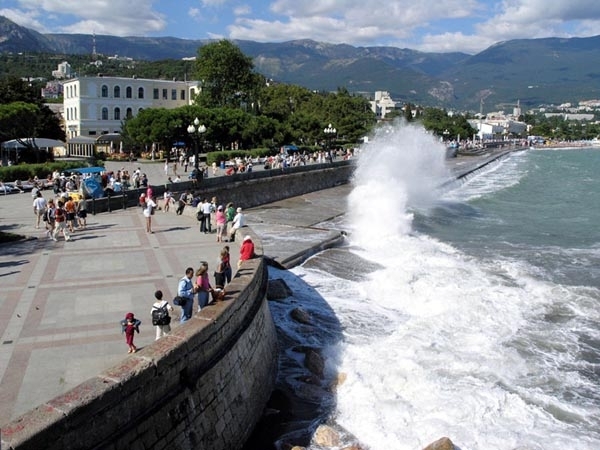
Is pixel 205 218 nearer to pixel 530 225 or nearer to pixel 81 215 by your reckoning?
pixel 81 215

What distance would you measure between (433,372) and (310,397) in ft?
8.98

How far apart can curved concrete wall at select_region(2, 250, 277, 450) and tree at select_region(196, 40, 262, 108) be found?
5953cm

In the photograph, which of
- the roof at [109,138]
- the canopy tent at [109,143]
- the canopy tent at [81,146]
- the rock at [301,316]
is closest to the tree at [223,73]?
the canopy tent at [109,143]

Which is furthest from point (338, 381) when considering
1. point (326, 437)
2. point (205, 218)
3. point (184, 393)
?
point (205, 218)

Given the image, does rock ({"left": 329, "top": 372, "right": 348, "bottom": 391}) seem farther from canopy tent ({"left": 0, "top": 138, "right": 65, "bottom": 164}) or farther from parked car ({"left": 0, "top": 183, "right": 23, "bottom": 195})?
canopy tent ({"left": 0, "top": 138, "right": 65, "bottom": 164})

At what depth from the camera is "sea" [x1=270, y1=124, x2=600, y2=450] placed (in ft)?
34.3

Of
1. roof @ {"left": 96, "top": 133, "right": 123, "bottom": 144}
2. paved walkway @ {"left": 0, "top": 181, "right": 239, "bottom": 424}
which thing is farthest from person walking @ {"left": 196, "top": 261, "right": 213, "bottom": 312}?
roof @ {"left": 96, "top": 133, "right": 123, "bottom": 144}

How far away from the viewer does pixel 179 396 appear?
7746 millimetres

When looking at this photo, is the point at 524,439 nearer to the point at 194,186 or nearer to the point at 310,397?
the point at 310,397

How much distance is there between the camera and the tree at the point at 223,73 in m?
68.3

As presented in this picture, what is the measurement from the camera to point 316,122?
71.0 meters

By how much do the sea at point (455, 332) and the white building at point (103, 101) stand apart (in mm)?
45718

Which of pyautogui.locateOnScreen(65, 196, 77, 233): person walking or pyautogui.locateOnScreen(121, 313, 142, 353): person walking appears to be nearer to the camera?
pyautogui.locateOnScreen(121, 313, 142, 353): person walking

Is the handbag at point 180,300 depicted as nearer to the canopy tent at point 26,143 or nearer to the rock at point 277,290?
the rock at point 277,290
